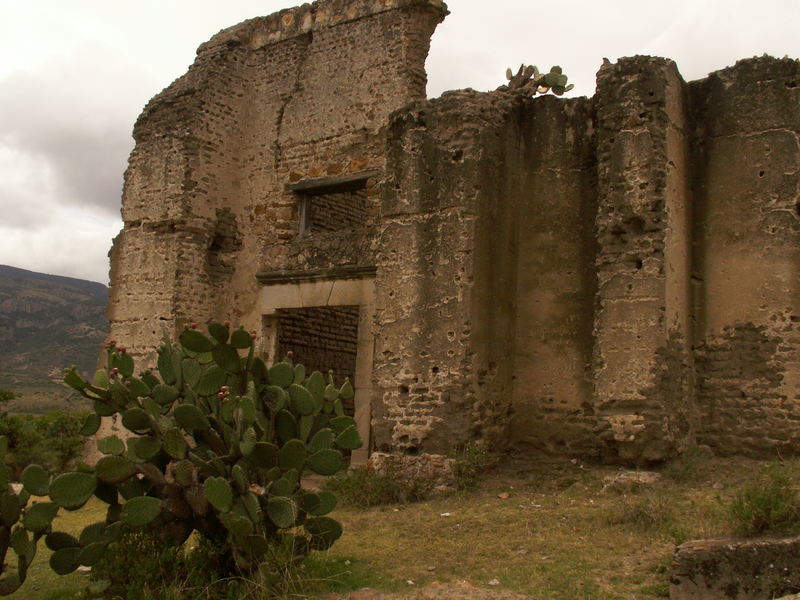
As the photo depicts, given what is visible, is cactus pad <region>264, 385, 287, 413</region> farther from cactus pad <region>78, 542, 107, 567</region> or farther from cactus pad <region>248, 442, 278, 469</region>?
cactus pad <region>78, 542, 107, 567</region>

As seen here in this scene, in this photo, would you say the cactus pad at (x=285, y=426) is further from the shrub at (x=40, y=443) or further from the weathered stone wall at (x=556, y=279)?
the shrub at (x=40, y=443)

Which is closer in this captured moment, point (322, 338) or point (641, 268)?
point (641, 268)

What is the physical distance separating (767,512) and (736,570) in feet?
1.91

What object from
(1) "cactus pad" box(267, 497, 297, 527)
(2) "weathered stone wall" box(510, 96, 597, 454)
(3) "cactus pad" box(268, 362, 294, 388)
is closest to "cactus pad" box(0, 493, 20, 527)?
(1) "cactus pad" box(267, 497, 297, 527)

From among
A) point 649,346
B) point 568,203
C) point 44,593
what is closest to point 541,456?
point 649,346

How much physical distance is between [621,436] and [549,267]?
2.16 m

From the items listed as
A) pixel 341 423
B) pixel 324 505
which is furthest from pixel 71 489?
pixel 341 423

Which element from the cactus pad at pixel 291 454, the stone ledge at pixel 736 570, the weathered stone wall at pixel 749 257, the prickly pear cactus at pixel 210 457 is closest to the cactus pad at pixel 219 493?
the prickly pear cactus at pixel 210 457

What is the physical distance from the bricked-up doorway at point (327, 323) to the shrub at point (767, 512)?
500 centimetres

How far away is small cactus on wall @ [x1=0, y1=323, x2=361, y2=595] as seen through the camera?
4840 mm

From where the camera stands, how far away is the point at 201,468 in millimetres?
5113

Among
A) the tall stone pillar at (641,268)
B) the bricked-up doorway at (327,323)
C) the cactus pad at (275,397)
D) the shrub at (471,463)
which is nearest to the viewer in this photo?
the cactus pad at (275,397)

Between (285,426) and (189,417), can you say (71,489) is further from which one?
(285,426)

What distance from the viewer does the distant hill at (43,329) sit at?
36719 millimetres
